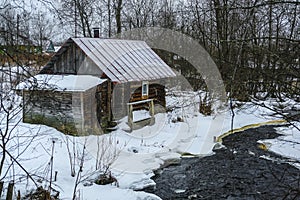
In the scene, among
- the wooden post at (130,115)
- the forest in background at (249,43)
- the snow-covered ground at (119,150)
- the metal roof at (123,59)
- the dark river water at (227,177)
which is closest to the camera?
the forest in background at (249,43)

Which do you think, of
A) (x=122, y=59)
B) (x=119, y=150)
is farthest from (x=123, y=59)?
(x=119, y=150)

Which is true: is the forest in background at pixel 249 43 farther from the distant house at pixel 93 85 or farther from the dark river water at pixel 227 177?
the distant house at pixel 93 85

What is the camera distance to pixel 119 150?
26.9 feet

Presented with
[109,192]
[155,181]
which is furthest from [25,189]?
[155,181]

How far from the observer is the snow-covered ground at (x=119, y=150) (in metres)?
5.88

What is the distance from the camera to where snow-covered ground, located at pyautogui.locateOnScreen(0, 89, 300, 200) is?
231 inches

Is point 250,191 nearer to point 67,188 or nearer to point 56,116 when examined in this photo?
point 67,188

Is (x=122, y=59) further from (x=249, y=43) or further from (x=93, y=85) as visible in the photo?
(x=249, y=43)

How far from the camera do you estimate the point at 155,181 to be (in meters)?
6.93

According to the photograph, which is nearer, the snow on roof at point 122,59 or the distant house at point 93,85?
the distant house at point 93,85

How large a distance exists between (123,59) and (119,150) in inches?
135

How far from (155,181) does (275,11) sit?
5328 mm

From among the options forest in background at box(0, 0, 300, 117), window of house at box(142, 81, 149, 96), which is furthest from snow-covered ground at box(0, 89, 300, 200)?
window of house at box(142, 81, 149, 96)

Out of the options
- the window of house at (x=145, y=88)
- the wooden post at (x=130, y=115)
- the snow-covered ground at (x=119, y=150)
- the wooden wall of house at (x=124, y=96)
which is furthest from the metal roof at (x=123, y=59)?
the snow-covered ground at (x=119, y=150)
